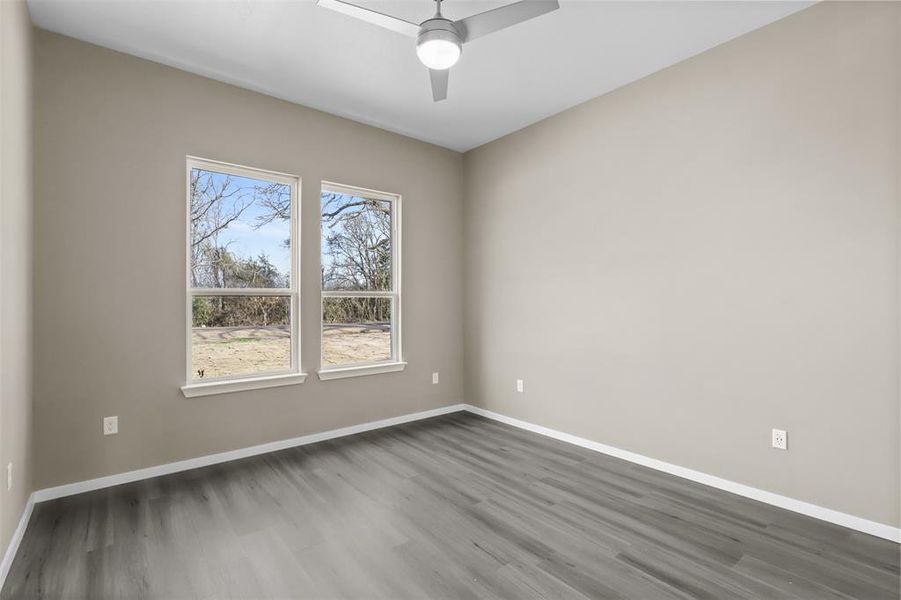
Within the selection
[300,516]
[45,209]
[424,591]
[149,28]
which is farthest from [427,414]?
[149,28]

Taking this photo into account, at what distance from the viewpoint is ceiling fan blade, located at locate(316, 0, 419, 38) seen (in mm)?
2078

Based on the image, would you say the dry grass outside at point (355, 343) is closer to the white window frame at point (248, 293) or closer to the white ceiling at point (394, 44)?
the white window frame at point (248, 293)

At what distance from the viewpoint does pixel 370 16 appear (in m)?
2.16

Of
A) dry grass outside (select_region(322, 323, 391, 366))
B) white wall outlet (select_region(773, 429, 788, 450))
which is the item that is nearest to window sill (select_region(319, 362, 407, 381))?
dry grass outside (select_region(322, 323, 391, 366))

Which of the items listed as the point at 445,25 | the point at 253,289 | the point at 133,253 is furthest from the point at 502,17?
the point at 133,253

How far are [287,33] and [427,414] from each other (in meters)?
3.51

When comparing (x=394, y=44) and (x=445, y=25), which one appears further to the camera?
(x=394, y=44)

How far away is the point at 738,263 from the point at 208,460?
393 cm

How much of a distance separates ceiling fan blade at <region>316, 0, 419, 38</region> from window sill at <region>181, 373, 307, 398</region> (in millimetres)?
2630

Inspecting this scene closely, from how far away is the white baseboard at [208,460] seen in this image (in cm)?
273

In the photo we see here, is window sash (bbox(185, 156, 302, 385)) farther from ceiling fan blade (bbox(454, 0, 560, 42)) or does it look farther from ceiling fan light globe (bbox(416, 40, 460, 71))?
ceiling fan blade (bbox(454, 0, 560, 42))

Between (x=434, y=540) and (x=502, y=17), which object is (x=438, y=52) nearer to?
(x=502, y=17)

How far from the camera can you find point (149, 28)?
2713 mm

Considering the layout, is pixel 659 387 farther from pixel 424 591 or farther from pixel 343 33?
pixel 343 33
